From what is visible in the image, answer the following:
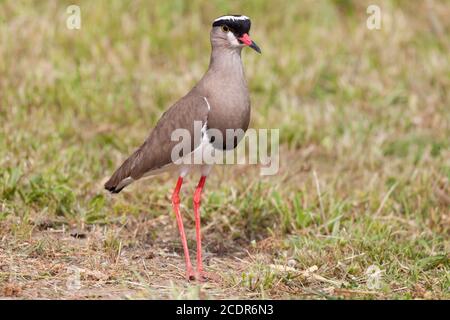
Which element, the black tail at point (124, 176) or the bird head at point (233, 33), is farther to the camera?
the black tail at point (124, 176)

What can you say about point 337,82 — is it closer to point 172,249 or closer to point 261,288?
point 172,249

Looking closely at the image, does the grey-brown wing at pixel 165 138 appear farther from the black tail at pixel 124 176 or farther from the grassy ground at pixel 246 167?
the grassy ground at pixel 246 167

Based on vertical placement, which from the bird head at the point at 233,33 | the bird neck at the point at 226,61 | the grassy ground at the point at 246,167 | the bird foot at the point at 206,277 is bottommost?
the bird foot at the point at 206,277

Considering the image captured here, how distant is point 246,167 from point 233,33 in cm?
198

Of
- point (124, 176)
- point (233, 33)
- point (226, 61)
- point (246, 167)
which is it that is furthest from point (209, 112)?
point (246, 167)

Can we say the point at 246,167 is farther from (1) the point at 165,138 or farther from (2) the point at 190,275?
(2) the point at 190,275

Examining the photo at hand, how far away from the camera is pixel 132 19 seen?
9984 mm

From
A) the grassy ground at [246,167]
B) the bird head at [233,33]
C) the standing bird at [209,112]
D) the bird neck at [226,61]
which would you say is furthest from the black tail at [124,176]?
the bird head at [233,33]

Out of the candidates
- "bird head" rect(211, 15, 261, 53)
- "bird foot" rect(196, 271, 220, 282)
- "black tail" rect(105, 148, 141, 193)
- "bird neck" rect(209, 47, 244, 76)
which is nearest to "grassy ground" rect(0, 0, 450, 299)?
"bird foot" rect(196, 271, 220, 282)

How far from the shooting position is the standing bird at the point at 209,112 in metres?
5.73

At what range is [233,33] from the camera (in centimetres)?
596

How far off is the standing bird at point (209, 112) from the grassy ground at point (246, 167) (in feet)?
1.66

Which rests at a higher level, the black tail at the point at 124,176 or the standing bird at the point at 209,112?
the standing bird at the point at 209,112

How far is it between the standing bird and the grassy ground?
1.66ft
